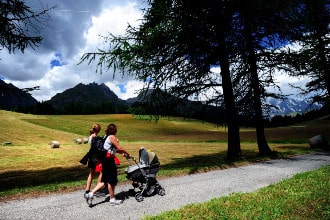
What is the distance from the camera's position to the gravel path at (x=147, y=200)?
686 cm

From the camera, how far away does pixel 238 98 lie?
1739cm

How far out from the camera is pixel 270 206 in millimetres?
6430

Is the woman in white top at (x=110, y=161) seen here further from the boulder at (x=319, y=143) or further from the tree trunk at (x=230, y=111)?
the boulder at (x=319, y=143)

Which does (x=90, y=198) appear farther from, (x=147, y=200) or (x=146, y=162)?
(x=146, y=162)

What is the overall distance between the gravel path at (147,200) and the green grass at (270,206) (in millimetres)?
829

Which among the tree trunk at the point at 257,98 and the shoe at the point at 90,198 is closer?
the shoe at the point at 90,198

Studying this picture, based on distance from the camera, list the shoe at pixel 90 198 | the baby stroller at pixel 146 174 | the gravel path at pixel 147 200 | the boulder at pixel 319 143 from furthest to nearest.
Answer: the boulder at pixel 319 143
the baby stroller at pixel 146 174
the shoe at pixel 90 198
the gravel path at pixel 147 200

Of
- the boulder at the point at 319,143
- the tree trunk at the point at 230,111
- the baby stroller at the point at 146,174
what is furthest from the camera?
the boulder at the point at 319,143

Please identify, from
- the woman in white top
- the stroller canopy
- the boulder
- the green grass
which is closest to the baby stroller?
the stroller canopy

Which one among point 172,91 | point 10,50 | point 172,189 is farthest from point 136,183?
point 10,50

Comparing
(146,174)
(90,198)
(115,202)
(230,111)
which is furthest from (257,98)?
(90,198)

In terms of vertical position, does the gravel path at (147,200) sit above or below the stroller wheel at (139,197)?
below

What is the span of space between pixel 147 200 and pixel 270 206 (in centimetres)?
315

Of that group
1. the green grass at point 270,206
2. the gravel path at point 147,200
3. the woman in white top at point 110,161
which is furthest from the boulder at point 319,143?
the woman in white top at point 110,161
